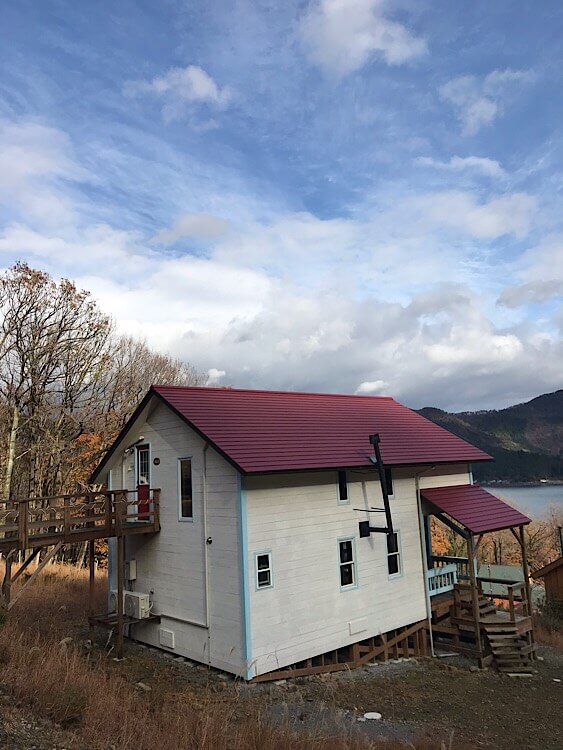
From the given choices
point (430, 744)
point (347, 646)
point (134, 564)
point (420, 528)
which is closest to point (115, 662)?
point (134, 564)

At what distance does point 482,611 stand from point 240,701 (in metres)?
9.81

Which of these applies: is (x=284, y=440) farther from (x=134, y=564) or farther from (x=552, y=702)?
(x=552, y=702)

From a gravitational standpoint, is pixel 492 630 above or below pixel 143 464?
below

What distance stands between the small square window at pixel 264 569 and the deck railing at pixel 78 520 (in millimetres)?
3846

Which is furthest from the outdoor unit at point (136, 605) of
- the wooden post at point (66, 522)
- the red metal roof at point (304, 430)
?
the red metal roof at point (304, 430)

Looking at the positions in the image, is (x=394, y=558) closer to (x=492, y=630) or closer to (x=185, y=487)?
(x=492, y=630)

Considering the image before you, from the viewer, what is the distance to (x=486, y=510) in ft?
59.7

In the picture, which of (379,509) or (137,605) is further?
(379,509)

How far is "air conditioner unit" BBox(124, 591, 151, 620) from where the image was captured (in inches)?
597

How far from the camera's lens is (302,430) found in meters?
16.4

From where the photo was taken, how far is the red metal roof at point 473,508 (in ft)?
55.7

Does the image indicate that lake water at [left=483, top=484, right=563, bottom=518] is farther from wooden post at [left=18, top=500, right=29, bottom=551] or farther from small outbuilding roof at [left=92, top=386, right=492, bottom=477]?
wooden post at [left=18, top=500, right=29, bottom=551]

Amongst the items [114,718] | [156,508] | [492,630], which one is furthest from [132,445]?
[492,630]

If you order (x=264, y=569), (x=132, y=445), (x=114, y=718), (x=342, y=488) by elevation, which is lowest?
(x=114, y=718)
